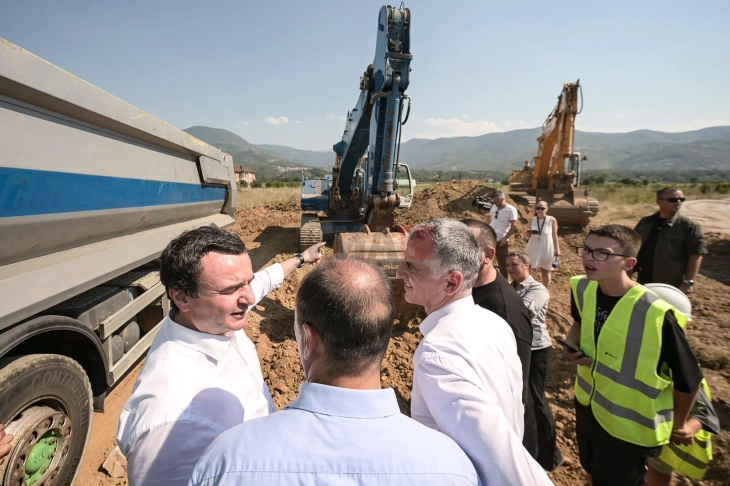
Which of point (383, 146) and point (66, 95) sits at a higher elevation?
point (66, 95)

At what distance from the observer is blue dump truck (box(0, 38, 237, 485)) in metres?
1.71

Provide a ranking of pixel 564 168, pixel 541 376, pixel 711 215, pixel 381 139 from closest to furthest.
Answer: pixel 541 376
pixel 381 139
pixel 564 168
pixel 711 215

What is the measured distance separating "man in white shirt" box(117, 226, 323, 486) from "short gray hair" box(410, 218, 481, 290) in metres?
0.87

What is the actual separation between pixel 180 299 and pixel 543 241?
217 inches

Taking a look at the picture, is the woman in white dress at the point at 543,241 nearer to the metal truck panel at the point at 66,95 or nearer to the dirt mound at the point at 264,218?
the metal truck panel at the point at 66,95

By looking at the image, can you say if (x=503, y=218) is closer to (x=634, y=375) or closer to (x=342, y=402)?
(x=634, y=375)

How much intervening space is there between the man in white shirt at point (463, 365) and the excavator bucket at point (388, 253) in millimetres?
2570

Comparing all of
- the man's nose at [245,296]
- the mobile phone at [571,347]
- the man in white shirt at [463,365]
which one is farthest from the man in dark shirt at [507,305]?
the man's nose at [245,296]

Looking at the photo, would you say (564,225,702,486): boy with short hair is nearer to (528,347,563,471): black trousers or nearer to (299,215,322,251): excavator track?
(528,347,563,471): black trousers

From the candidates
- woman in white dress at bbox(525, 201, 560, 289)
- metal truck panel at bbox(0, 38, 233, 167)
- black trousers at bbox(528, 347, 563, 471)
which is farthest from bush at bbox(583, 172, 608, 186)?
metal truck panel at bbox(0, 38, 233, 167)

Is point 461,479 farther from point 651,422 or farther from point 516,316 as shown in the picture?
point 651,422

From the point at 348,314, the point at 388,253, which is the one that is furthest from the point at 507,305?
the point at 388,253

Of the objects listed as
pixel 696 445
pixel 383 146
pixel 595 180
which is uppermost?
pixel 383 146

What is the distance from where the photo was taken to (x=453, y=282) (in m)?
1.58
